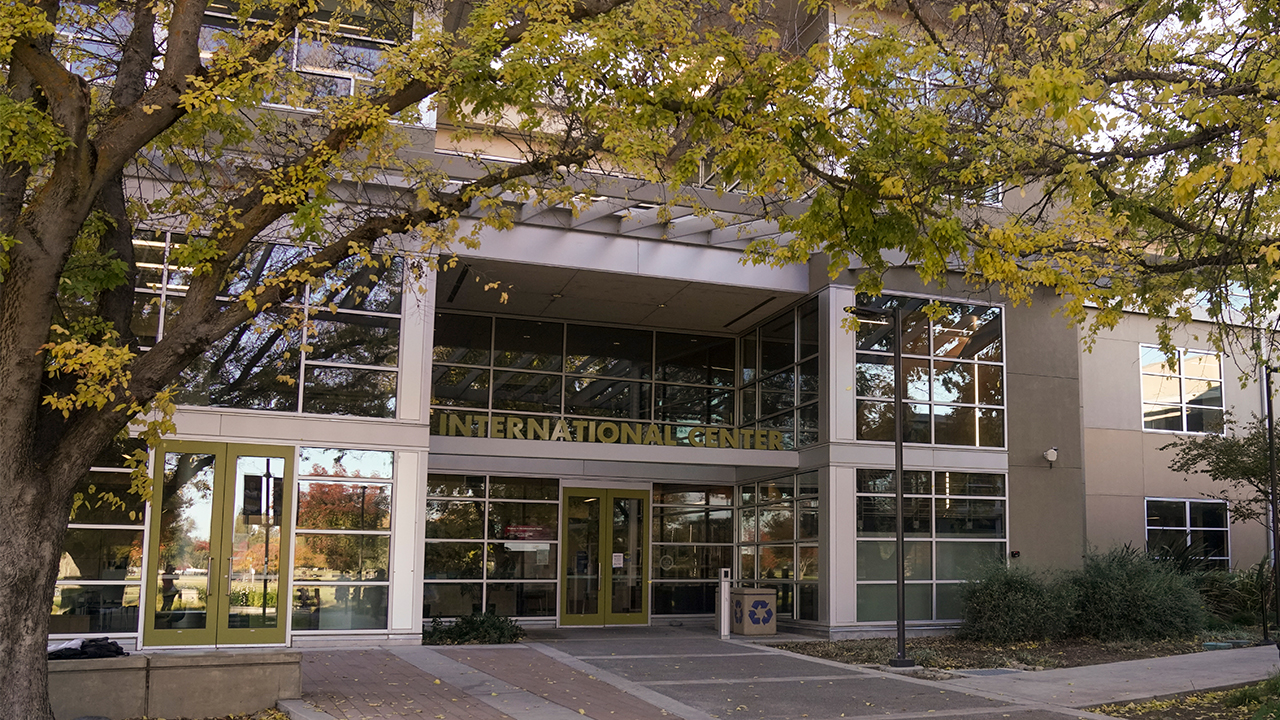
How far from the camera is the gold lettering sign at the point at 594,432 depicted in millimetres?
18938

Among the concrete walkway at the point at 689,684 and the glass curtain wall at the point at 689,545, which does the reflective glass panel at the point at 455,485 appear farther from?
the concrete walkway at the point at 689,684


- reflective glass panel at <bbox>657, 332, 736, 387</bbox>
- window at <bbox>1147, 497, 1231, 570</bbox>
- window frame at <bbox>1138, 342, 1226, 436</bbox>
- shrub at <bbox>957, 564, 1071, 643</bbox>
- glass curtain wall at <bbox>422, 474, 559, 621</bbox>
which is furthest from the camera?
window frame at <bbox>1138, 342, 1226, 436</bbox>

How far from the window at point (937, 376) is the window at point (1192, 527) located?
20.1 feet

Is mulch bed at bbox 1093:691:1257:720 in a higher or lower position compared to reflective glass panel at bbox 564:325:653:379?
lower

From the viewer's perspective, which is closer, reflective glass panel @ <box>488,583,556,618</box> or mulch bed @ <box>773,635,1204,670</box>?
mulch bed @ <box>773,635,1204,670</box>

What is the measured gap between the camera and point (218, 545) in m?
14.9

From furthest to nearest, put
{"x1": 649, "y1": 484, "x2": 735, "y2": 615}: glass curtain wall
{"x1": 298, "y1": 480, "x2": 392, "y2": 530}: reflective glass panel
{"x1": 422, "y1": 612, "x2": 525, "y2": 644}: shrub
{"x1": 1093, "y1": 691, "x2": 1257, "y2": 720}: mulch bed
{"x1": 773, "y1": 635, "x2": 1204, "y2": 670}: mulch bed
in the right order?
1. {"x1": 649, "y1": 484, "x2": 735, "y2": 615}: glass curtain wall
2. {"x1": 422, "y1": 612, "x2": 525, "y2": 644}: shrub
3. {"x1": 298, "y1": 480, "x2": 392, "y2": 530}: reflective glass panel
4. {"x1": 773, "y1": 635, "x2": 1204, "y2": 670}: mulch bed
5. {"x1": 1093, "y1": 691, "x2": 1257, "y2": 720}: mulch bed

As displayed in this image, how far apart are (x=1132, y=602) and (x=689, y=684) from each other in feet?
31.7

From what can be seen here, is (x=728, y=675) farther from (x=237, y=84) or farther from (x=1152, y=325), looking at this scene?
(x=1152, y=325)

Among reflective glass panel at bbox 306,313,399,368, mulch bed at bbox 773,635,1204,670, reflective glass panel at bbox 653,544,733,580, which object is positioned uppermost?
reflective glass panel at bbox 306,313,399,368

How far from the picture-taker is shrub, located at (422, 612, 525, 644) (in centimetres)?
1636

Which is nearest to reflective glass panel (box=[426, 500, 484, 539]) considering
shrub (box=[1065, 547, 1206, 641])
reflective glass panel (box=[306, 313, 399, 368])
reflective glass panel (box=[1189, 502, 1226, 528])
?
reflective glass panel (box=[306, 313, 399, 368])

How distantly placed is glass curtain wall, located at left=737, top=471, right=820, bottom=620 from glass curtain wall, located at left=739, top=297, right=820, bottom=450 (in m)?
0.99

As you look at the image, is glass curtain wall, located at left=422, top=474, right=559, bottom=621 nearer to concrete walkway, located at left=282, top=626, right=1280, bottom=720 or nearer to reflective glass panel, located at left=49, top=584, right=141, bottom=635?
concrete walkway, located at left=282, top=626, right=1280, bottom=720
